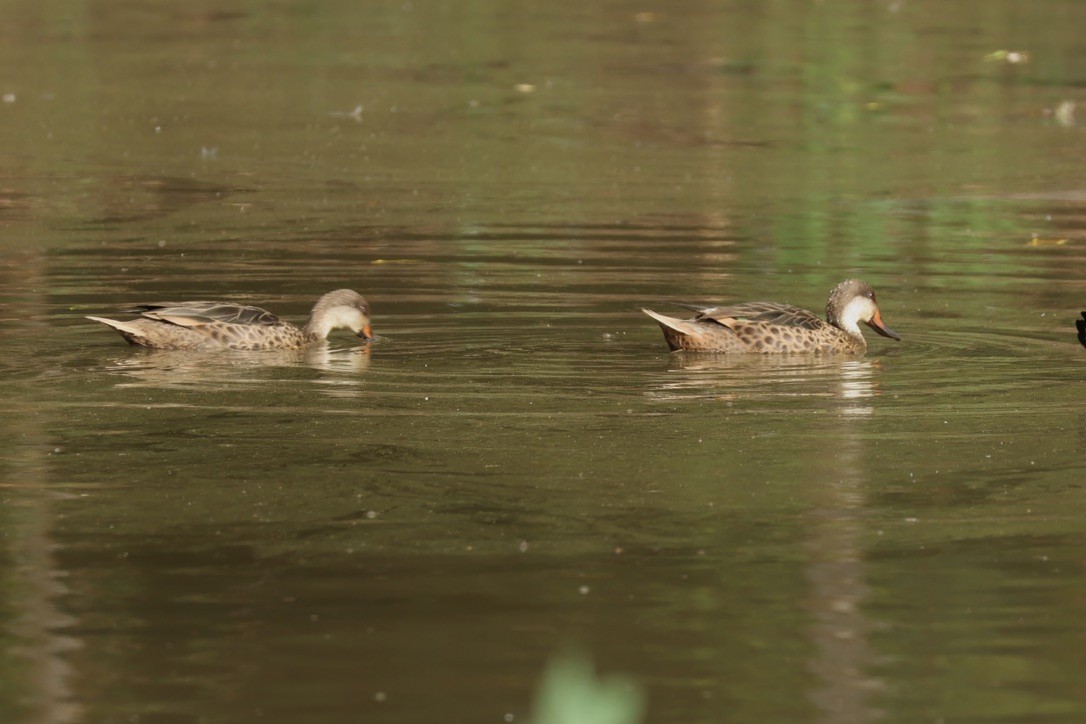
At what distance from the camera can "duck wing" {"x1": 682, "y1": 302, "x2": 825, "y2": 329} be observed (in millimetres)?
11859

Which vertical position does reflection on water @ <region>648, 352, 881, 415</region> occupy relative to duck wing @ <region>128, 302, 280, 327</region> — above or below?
below

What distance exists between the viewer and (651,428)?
955 centimetres

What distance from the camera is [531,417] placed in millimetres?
9734

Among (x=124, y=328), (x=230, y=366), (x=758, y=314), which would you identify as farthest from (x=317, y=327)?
(x=758, y=314)

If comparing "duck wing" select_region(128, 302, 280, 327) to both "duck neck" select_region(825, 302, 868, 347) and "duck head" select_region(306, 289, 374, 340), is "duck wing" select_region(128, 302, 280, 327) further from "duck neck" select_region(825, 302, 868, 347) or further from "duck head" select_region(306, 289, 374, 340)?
"duck neck" select_region(825, 302, 868, 347)

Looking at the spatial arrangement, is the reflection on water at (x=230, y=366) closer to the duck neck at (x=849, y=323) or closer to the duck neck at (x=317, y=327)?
the duck neck at (x=317, y=327)

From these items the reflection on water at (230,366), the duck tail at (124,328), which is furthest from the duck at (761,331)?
the duck tail at (124,328)

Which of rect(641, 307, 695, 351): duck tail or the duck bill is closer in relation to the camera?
rect(641, 307, 695, 351): duck tail

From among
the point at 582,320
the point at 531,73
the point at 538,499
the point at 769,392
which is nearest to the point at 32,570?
the point at 538,499

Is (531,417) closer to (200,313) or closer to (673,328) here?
(673,328)

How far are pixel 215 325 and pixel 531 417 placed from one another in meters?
2.73

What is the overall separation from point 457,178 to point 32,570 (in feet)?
40.2

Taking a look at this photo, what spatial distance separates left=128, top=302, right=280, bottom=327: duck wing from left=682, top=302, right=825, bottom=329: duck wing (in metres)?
2.30

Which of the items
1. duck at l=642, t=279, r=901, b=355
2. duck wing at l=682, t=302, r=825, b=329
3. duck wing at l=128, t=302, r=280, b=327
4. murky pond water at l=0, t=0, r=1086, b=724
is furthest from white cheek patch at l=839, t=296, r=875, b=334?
duck wing at l=128, t=302, r=280, b=327
